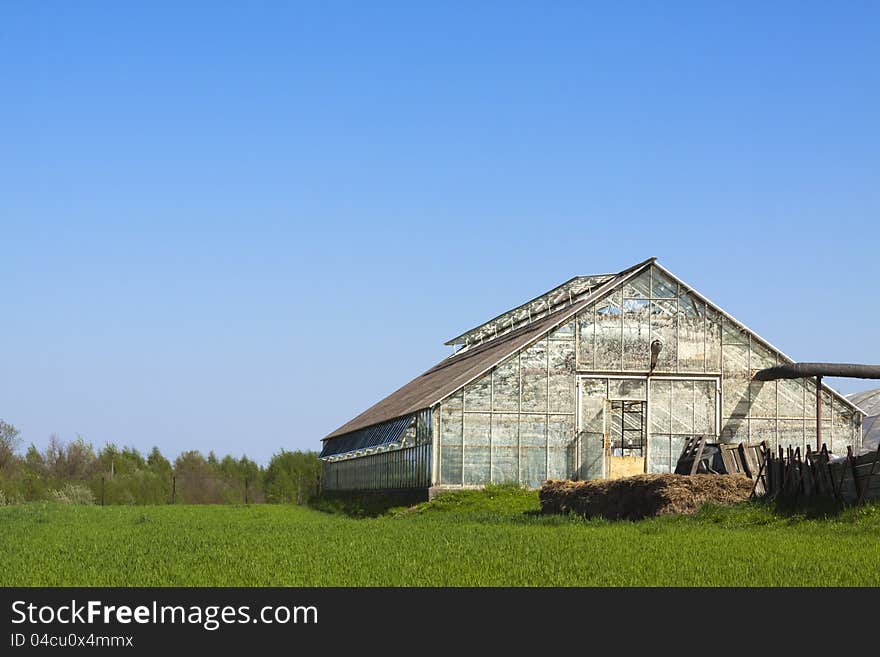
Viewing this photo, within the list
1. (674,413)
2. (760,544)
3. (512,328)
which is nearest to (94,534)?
(760,544)

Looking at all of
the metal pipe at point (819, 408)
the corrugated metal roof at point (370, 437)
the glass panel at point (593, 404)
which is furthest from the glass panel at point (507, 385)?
the metal pipe at point (819, 408)

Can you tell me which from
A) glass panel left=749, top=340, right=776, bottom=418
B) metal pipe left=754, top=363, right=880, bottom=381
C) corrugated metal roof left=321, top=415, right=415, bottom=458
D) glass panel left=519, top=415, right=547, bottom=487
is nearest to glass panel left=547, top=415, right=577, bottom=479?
glass panel left=519, top=415, right=547, bottom=487

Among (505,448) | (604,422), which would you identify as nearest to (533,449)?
(505,448)

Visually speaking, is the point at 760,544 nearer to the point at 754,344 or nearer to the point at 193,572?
the point at 193,572

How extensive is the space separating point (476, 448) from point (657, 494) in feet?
52.4

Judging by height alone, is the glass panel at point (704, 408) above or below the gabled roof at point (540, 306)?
below

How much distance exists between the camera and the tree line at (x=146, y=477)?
78250 millimetres

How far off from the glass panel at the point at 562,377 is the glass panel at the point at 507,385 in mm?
1554

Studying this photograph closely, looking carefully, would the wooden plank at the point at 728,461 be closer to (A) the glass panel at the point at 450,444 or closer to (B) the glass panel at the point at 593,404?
(B) the glass panel at the point at 593,404

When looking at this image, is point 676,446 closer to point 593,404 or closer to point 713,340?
point 593,404

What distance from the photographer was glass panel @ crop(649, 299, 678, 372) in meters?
54.2

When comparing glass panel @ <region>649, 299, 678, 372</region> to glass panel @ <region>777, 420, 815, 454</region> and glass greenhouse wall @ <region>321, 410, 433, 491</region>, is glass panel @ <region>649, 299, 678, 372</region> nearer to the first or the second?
glass panel @ <region>777, 420, 815, 454</region>
